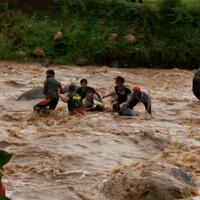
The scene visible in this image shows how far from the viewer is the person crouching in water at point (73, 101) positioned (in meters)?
12.0

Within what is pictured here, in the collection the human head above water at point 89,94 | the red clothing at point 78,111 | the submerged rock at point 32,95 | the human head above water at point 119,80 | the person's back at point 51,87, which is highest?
the human head above water at point 119,80

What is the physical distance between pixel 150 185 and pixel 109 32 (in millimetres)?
17009

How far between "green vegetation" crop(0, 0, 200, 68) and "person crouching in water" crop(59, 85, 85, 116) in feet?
34.3

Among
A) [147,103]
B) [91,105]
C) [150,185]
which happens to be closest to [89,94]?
[91,105]

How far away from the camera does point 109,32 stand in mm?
23906

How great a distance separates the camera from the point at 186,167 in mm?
8688

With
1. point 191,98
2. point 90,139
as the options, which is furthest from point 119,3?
point 90,139

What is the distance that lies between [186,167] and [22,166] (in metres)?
2.33

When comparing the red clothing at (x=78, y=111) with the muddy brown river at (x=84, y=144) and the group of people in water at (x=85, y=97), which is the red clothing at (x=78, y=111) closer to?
the group of people in water at (x=85, y=97)

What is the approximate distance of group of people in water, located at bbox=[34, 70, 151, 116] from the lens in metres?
11.9

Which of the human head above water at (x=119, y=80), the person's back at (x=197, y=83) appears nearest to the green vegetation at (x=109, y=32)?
the person's back at (x=197, y=83)

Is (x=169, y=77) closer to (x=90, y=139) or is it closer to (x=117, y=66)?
(x=117, y=66)

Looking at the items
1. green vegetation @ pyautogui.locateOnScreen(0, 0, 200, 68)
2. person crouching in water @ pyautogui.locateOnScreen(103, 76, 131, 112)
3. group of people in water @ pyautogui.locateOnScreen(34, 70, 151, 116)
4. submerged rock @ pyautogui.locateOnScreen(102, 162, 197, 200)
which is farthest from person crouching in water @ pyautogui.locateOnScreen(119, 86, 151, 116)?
green vegetation @ pyautogui.locateOnScreen(0, 0, 200, 68)

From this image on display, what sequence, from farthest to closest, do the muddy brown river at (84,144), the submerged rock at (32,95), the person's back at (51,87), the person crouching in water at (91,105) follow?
the submerged rock at (32,95)
the person crouching in water at (91,105)
the person's back at (51,87)
the muddy brown river at (84,144)
